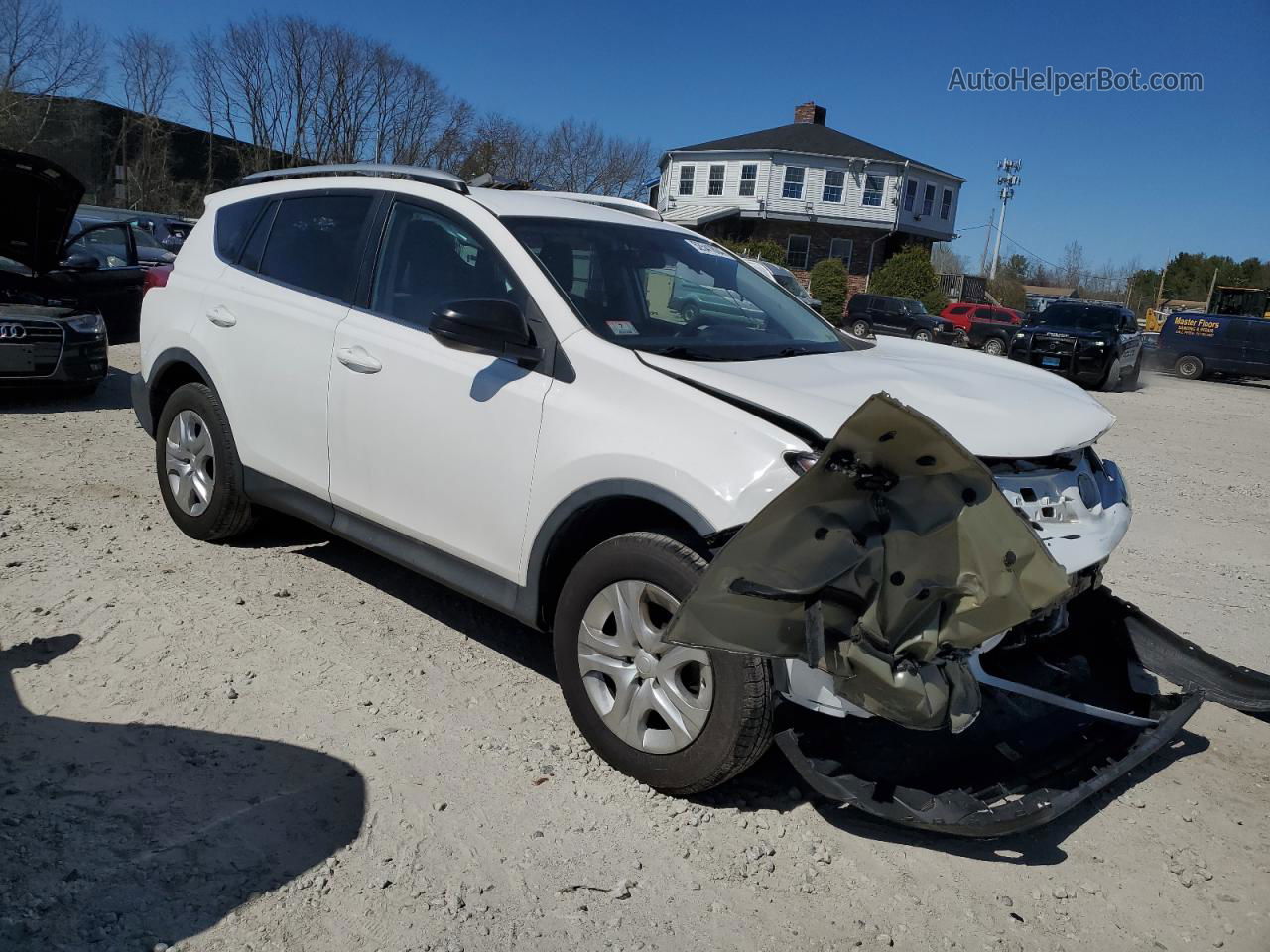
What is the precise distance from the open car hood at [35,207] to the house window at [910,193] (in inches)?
1870

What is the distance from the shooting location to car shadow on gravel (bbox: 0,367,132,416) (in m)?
8.28

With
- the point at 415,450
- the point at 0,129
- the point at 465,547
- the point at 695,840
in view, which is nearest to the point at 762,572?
the point at 695,840

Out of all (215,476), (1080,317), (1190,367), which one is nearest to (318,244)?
(215,476)

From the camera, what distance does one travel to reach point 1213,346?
24297 mm

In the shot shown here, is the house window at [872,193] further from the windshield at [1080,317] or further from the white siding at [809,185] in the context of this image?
the windshield at [1080,317]

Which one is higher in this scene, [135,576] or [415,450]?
[415,450]

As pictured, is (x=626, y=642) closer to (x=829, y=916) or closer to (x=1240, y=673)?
(x=829, y=916)

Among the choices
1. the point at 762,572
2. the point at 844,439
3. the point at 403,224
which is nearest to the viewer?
the point at 844,439

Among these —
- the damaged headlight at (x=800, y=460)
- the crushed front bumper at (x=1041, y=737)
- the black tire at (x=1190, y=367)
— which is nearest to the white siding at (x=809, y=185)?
the black tire at (x=1190, y=367)

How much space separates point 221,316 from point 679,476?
289cm

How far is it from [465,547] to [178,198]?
45.2m

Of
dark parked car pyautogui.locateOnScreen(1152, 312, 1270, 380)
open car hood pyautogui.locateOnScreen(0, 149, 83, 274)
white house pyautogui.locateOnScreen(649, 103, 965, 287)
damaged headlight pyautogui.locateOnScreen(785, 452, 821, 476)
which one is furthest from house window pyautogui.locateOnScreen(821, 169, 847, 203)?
damaged headlight pyautogui.locateOnScreen(785, 452, 821, 476)

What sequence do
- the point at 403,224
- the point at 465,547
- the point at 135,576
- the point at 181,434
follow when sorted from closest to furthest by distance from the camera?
1. the point at 465,547
2. the point at 403,224
3. the point at 135,576
4. the point at 181,434

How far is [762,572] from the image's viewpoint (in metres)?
2.50
